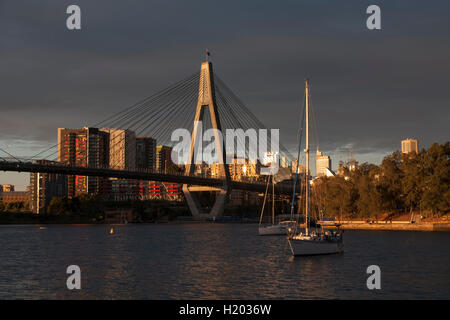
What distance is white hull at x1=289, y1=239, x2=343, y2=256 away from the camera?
1460 inches

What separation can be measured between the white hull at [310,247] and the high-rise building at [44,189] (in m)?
154

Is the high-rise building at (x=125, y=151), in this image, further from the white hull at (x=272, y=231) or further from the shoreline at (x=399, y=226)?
the white hull at (x=272, y=231)

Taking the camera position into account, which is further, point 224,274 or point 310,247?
point 310,247

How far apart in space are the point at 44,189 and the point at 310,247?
523 feet

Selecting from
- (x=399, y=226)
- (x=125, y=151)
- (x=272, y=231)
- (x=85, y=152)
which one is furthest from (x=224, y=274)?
(x=125, y=151)

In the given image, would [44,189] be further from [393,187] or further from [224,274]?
[224,274]

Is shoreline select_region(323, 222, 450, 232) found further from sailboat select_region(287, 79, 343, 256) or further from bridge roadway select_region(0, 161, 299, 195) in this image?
sailboat select_region(287, 79, 343, 256)

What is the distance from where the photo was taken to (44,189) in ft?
597

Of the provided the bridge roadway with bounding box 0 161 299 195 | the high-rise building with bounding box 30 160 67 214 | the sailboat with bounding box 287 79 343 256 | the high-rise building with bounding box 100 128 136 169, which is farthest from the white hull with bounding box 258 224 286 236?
the high-rise building with bounding box 30 160 67 214

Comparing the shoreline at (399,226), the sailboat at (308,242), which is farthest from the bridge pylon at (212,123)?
the sailboat at (308,242)
